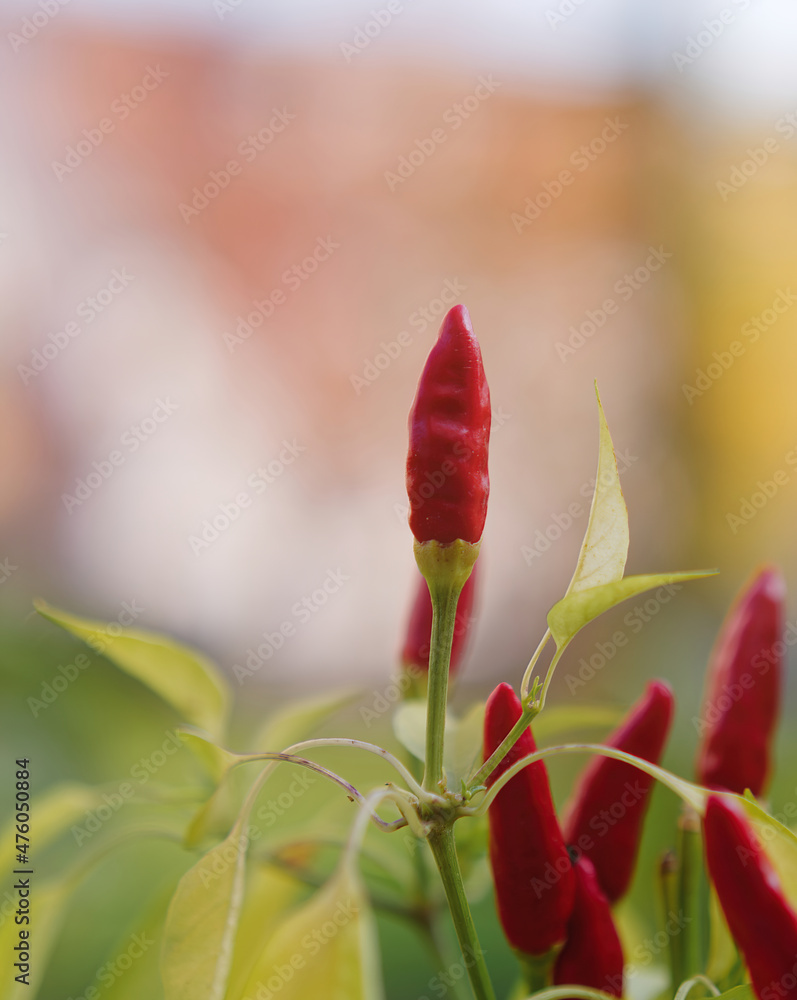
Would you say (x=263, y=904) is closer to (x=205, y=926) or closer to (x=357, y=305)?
(x=205, y=926)

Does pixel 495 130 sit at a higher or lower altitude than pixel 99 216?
higher

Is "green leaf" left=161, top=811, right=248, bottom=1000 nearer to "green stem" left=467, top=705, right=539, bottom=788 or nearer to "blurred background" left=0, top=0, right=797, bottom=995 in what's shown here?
"green stem" left=467, top=705, right=539, bottom=788

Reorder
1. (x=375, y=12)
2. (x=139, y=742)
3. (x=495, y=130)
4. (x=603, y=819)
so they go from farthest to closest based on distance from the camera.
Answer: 1. (x=495, y=130)
2. (x=375, y=12)
3. (x=139, y=742)
4. (x=603, y=819)

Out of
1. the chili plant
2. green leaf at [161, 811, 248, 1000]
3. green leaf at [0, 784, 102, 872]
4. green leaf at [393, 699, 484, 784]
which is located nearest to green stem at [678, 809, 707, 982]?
the chili plant

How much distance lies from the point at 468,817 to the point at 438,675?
0.09m

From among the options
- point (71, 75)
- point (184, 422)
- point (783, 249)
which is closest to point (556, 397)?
point (783, 249)

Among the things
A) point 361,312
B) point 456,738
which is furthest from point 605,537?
point 361,312

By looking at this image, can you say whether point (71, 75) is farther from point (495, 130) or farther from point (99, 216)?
point (495, 130)

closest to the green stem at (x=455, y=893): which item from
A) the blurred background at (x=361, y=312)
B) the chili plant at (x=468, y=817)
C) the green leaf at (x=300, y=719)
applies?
the chili plant at (x=468, y=817)

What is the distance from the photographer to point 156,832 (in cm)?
50

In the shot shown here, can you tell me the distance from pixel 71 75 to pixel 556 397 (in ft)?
6.86

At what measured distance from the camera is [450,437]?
1.17 feet

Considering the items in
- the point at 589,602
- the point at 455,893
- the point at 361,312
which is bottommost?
the point at 455,893

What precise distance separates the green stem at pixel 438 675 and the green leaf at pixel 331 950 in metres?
0.06
